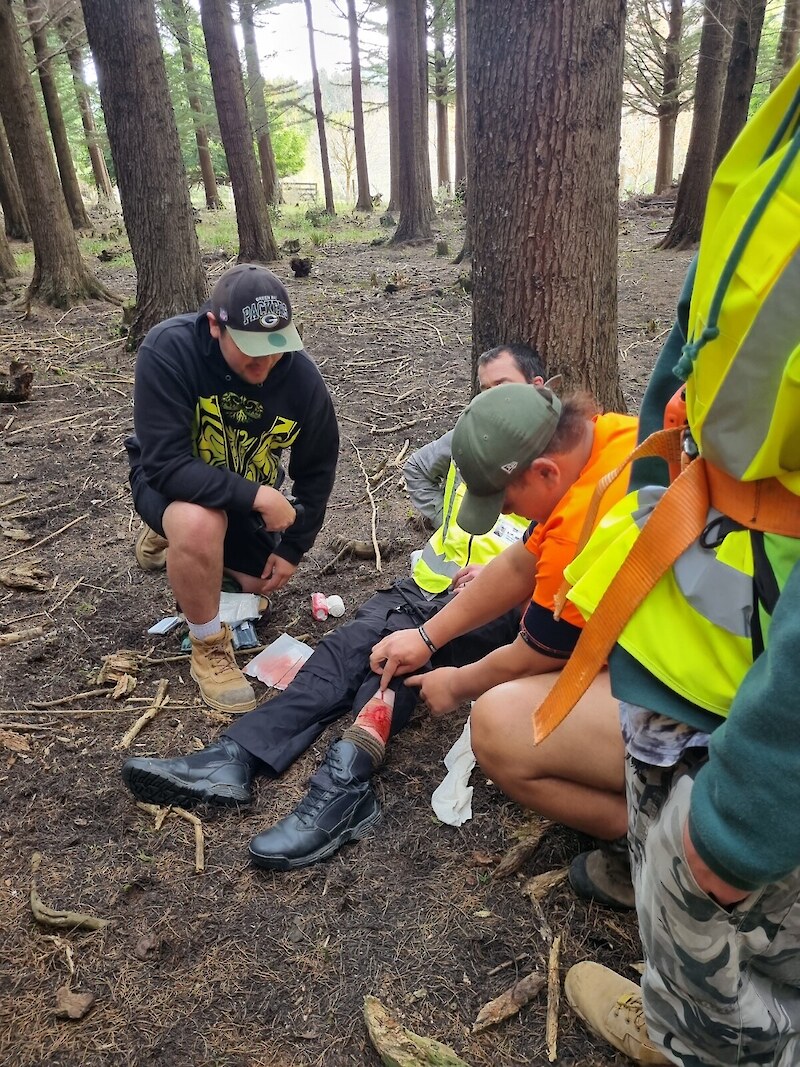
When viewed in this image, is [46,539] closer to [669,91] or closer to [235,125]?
[235,125]

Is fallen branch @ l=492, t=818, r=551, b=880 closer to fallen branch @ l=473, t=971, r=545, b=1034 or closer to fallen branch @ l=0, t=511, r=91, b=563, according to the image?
fallen branch @ l=473, t=971, r=545, b=1034

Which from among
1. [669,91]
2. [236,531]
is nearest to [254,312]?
[236,531]

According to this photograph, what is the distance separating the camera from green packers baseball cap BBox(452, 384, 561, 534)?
170 cm

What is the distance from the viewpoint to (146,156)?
6258mm

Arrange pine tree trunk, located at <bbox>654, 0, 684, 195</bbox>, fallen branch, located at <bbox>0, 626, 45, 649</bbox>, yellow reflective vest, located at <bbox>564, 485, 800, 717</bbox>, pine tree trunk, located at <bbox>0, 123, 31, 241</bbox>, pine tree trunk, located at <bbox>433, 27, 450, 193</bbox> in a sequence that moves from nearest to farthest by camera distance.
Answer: yellow reflective vest, located at <bbox>564, 485, 800, 717</bbox> → fallen branch, located at <bbox>0, 626, 45, 649</bbox> → pine tree trunk, located at <bbox>0, 123, 31, 241</bbox> → pine tree trunk, located at <bbox>654, 0, 684, 195</bbox> → pine tree trunk, located at <bbox>433, 27, 450, 193</bbox>

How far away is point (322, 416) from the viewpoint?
311 centimetres

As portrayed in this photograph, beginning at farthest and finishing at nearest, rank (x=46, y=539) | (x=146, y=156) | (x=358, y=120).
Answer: (x=358, y=120) → (x=146, y=156) → (x=46, y=539)

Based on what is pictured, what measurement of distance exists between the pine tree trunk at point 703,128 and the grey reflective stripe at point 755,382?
9.91 m

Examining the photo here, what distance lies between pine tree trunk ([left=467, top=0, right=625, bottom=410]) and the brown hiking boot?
2.02m

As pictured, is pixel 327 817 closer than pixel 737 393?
No

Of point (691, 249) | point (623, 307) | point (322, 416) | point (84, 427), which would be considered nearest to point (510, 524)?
point (322, 416)

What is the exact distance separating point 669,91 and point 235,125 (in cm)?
1070

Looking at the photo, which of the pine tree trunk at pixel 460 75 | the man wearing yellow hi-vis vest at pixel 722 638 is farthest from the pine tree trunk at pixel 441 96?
the man wearing yellow hi-vis vest at pixel 722 638

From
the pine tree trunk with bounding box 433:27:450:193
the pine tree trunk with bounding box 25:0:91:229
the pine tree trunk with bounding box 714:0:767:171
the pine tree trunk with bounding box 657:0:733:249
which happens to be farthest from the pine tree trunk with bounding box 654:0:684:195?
the pine tree trunk with bounding box 25:0:91:229
